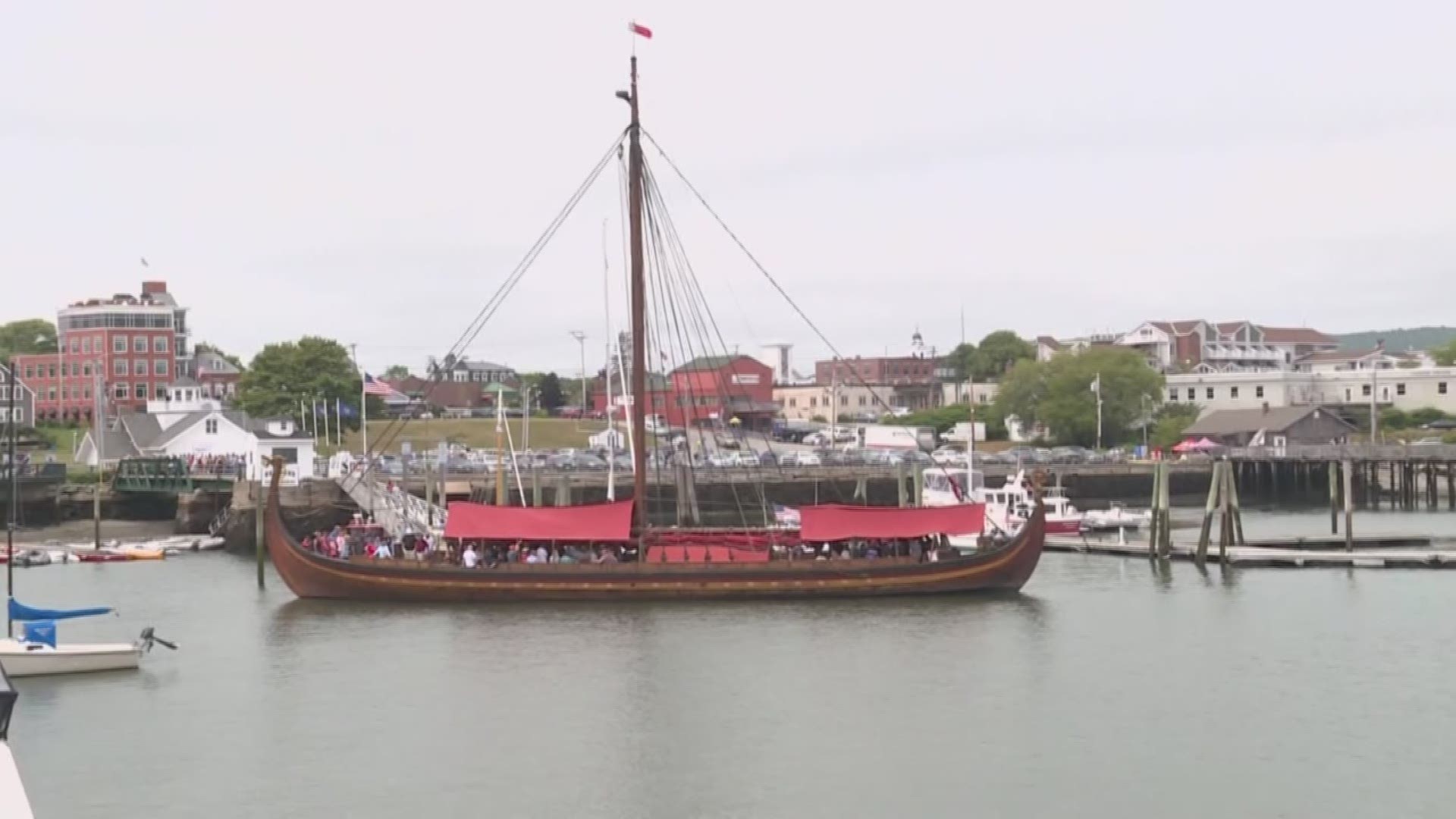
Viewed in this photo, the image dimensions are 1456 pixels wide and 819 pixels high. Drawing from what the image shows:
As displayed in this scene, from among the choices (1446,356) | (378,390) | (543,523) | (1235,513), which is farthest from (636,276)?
(1446,356)

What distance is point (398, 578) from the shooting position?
49.6 metres

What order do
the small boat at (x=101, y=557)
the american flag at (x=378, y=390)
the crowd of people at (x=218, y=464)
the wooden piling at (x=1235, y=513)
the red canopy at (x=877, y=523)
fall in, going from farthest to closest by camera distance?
the american flag at (x=378, y=390) < the crowd of people at (x=218, y=464) < the small boat at (x=101, y=557) < the wooden piling at (x=1235, y=513) < the red canopy at (x=877, y=523)

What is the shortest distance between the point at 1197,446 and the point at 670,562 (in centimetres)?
7068

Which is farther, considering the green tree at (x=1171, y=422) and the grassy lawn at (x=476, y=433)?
the grassy lawn at (x=476, y=433)

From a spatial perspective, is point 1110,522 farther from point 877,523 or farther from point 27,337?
point 27,337

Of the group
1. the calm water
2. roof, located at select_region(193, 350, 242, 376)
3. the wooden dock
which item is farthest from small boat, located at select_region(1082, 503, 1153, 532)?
roof, located at select_region(193, 350, 242, 376)

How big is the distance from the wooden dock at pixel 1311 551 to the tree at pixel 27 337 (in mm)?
118737

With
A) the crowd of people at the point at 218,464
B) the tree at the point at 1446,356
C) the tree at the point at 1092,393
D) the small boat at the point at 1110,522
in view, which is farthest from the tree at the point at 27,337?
the tree at the point at 1446,356

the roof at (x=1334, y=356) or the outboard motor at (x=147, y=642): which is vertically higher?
the roof at (x=1334, y=356)

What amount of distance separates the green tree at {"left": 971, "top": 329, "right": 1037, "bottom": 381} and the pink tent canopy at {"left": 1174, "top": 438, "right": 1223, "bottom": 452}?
2248 inches

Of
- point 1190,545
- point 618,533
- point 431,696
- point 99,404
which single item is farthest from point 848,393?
point 431,696

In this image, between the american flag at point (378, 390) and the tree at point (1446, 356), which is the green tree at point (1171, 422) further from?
the american flag at point (378, 390)

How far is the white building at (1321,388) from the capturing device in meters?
130

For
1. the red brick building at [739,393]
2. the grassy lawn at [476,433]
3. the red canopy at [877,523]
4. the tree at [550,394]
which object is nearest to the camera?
the red canopy at [877,523]
